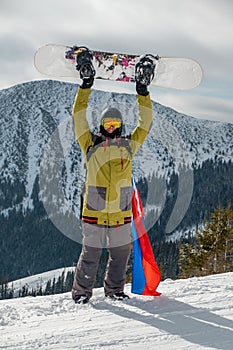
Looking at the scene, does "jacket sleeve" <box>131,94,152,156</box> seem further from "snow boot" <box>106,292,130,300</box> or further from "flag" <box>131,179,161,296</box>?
"snow boot" <box>106,292,130,300</box>

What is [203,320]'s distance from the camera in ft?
14.4

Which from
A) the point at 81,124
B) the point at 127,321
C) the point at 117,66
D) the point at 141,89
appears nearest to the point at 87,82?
the point at 81,124

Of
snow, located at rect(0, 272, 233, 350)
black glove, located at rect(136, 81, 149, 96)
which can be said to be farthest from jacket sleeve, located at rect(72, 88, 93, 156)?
snow, located at rect(0, 272, 233, 350)

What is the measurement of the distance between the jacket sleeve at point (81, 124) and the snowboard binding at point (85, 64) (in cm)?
24

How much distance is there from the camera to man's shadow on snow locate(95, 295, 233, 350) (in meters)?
3.83

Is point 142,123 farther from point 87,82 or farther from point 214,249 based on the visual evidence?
point 214,249

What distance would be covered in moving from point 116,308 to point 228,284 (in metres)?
1.80

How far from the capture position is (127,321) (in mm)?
4328

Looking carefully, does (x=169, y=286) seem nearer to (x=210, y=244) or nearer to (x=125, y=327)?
(x=125, y=327)

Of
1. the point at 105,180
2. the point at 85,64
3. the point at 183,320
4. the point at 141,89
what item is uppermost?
the point at 85,64

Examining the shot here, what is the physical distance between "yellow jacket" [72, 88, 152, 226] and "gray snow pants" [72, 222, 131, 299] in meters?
0.12

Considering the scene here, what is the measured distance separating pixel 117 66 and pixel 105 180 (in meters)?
2.20

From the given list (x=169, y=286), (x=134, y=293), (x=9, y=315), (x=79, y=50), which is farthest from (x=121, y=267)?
(x=79, y=50)

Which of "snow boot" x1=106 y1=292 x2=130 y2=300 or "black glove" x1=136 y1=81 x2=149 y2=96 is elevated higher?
"black glove" x1=136 y1=81 x2=149 y2=96
